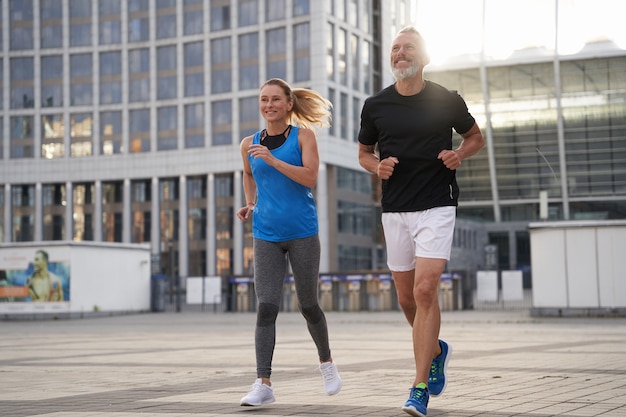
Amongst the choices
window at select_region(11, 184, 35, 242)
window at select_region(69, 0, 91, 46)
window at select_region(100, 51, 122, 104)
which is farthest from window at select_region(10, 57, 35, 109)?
window at select_region(11, 184, 35, 242)

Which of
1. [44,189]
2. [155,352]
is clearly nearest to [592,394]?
[155,352]

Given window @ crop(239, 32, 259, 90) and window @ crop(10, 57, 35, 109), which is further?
window @ crop(10, 57, 35, 109)

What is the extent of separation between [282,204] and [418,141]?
39.5 inches

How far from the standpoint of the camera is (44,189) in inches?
3059

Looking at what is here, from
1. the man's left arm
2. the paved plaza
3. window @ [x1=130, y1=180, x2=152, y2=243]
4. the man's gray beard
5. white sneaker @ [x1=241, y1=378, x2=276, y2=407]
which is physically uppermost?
window @ [x1=130, y1=180, x2=152, y2=243]

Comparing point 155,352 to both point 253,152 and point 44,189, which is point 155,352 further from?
point 44,189

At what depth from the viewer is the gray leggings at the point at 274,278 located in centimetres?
652

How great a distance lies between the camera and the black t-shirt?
6.10 m

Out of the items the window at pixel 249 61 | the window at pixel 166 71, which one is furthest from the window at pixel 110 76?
the window at pixel 249 61

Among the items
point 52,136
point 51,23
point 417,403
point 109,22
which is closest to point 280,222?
point 417,403

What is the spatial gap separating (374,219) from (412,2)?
18.4 metres

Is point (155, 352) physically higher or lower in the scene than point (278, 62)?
lower

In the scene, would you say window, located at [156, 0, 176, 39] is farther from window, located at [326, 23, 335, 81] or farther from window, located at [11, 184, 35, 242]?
window, located at [11, 184, 35, 242]

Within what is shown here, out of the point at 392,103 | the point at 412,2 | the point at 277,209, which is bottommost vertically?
the point at 277,209
